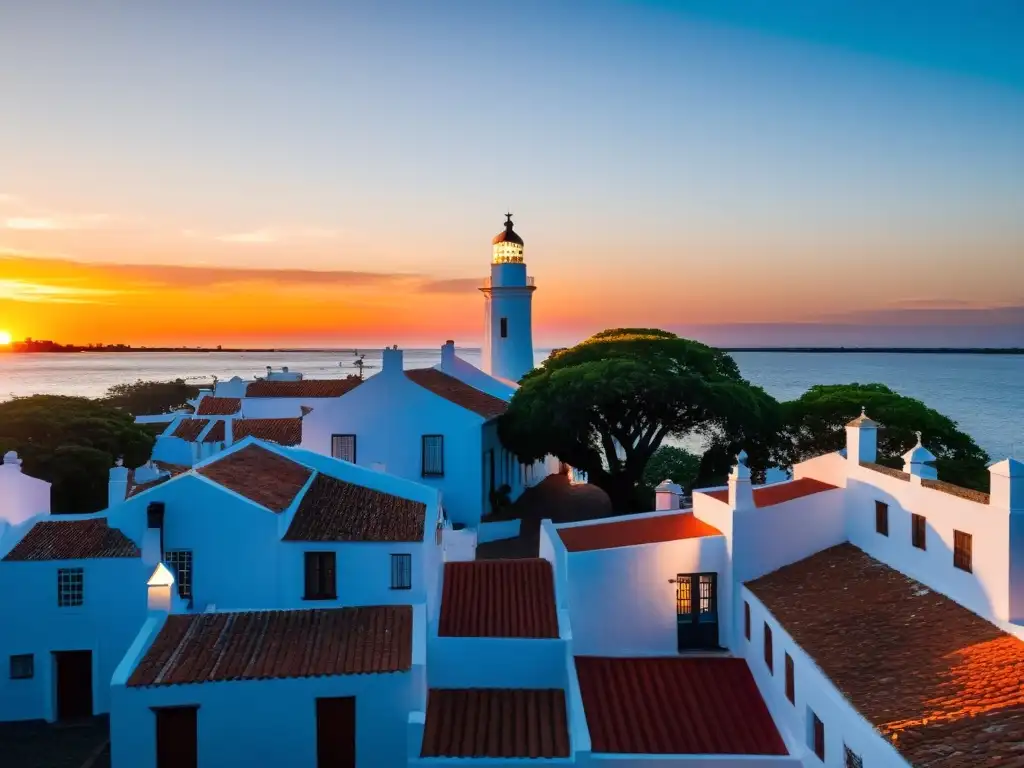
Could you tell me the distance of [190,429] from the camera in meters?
45.6

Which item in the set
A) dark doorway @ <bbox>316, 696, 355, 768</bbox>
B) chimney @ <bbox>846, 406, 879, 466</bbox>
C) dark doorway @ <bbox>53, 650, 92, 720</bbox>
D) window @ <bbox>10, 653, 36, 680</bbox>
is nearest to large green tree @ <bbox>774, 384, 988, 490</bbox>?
chimney @ <bbox>846, 406, 879, 466</bbox>

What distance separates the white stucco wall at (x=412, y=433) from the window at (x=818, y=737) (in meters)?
17.7

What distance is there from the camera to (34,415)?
43.3 metres

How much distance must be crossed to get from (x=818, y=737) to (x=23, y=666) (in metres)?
17.6

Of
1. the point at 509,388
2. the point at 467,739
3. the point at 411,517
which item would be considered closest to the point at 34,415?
the point at 509,388

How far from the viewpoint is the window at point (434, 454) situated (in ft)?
97.8

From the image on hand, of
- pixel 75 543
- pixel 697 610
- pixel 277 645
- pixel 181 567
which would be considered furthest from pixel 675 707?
pixel 75 543

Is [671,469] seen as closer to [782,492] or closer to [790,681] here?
[782,492]

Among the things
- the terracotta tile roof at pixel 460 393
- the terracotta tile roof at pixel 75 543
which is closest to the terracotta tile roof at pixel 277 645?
the terracotta tile roof at pixel 75 543

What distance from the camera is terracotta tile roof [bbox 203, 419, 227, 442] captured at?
43.7 meters

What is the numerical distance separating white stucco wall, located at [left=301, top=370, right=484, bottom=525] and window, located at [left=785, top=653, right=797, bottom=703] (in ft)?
54.4

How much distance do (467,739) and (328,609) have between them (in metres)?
4.11

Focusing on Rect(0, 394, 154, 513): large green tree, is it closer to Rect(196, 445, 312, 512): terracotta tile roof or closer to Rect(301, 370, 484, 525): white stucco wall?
Rect(301, 370, 484, 525): white stucco wall

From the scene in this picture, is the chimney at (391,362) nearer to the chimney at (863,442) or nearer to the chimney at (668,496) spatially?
the chimney at (668,496)
